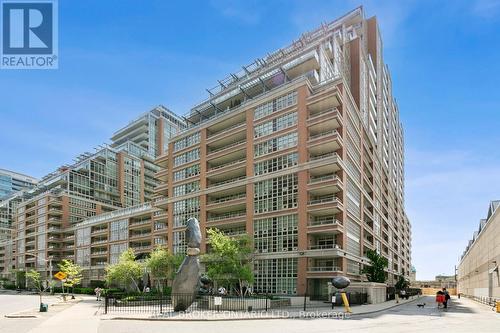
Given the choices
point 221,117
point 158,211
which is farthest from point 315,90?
point 158,211

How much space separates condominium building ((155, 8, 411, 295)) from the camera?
5603 centimetres

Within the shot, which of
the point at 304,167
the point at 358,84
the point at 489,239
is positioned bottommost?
the point at 489,239

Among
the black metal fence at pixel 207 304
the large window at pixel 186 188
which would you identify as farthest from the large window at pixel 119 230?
the black metal fence at pixel 207 304

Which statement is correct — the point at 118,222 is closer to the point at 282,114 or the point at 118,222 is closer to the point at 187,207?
the point at 187,207

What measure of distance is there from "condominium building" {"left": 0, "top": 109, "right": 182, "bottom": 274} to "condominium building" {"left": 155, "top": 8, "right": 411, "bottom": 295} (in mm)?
49081

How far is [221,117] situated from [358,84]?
85.3 feet

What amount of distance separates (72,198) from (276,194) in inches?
3268

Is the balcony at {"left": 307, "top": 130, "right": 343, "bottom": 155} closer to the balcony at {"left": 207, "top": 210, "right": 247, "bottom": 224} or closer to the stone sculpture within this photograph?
the balcony at {"left": 207, "top": 210, "right": 247, "bottom": 224}

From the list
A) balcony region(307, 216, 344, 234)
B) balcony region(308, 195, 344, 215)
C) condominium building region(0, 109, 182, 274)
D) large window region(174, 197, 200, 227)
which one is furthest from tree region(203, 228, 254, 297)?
condominium building region(0, 109, 182, 274)

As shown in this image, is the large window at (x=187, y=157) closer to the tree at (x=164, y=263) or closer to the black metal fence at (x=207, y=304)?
the tree at (x=164, y=263)

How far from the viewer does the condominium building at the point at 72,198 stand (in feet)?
393

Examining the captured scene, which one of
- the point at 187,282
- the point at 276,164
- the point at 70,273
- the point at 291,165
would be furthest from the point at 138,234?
the point at 187,282

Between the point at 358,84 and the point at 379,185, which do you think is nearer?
the point at 358,84

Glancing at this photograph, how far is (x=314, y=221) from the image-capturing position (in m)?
58.0
